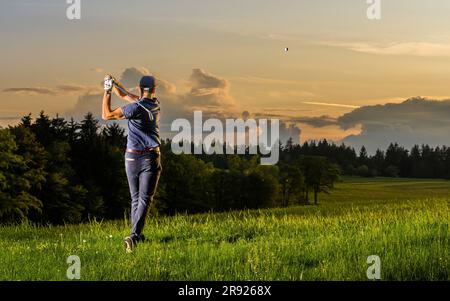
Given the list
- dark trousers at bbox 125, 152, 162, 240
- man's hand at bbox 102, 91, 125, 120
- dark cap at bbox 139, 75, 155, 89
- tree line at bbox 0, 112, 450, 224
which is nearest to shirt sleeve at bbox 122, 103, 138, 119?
man's hand at bbox 102, 91, 125, 120

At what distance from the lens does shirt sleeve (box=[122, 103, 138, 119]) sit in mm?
13711

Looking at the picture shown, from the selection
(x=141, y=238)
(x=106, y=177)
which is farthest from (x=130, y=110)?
(x=106, y=177)

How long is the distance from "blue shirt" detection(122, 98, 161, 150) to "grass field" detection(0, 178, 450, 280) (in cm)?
240

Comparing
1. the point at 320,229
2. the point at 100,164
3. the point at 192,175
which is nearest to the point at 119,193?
the point at 100,164

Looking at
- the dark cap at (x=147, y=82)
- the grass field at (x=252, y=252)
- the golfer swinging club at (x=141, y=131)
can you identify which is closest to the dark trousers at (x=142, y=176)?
the golfer swinging club at (x=141, y=131)

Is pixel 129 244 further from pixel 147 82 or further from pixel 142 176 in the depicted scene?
pixel 147 82

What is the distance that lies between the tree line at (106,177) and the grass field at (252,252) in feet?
91.6

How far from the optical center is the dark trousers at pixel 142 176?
1405 centimetres

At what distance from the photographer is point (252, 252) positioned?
13.9m

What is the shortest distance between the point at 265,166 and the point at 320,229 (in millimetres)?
93778

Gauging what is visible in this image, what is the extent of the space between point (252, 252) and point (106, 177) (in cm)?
6287

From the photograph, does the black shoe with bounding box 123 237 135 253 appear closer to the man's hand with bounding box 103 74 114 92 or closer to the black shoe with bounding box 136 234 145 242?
the black shoe with bounding box 136 234 145 242

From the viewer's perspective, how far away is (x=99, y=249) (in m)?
15.1
